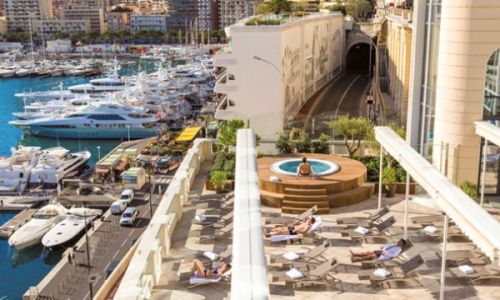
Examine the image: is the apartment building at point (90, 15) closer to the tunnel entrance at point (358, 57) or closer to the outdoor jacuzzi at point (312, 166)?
the tunnel entrance at point (358, 57)

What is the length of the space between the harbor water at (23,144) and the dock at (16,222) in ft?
1.70

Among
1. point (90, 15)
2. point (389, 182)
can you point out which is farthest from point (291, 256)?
point (90, 15)

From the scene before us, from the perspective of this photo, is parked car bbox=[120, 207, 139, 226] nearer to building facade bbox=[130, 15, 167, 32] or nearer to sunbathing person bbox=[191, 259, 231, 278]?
sunbathing person bbox=[191, 259, 231, 278]

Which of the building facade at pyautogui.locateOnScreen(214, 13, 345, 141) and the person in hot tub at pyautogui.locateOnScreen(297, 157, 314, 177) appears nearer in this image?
the person in hot tub at pyautogui.locateOnScreen(297, 157, 314, 177)

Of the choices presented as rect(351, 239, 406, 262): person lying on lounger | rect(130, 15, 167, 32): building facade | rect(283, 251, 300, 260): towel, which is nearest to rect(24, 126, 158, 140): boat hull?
Result: rect(283, 251, 300, 260): towel

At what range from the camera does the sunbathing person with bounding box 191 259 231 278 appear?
11680mm

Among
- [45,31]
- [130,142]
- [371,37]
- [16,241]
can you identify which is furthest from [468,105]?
[45,31]

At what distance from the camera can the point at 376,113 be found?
34.8 meters

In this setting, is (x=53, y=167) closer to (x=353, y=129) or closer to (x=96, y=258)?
(x=96, y=258)

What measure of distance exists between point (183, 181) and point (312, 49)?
27934 millimetres

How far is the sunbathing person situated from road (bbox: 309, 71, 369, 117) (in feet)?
70.6

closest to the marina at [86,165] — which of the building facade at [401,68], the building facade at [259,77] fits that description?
the building facade at [259,77]

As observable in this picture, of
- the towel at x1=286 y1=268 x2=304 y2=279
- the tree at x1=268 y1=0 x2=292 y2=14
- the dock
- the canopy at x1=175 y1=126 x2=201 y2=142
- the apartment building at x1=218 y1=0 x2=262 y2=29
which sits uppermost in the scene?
the apartment building at x1=218 y1=0 x2=262 y2=29

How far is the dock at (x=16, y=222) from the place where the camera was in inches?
1305
